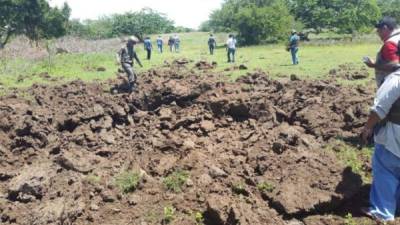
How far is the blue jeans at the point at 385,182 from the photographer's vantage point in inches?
205

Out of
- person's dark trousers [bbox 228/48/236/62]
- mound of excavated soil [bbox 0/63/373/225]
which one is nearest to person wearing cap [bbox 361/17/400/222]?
mound of excavated soil [bbox 0/63/373/225]

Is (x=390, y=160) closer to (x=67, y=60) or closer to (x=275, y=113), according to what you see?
(x=275, y=113)

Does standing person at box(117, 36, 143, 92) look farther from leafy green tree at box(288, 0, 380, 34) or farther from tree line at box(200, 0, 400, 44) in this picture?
leafy green tree at box(288, 0, 380, 34)

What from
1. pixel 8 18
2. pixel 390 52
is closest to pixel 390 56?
pixel 390 52

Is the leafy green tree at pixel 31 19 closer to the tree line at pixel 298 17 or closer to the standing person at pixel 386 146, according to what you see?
the tree line at pixel 298 17

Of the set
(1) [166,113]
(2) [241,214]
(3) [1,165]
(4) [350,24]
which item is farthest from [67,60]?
(4) [350,24]

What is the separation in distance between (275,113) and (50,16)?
39185mm

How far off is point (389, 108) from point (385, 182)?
0.78m

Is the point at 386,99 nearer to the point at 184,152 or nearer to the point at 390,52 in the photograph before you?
the point at 390,52

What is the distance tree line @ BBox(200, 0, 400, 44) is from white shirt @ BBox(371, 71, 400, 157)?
39.2 m

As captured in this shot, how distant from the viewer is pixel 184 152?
775 centimetres

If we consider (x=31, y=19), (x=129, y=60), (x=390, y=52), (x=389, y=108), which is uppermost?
(x=31, y=19)

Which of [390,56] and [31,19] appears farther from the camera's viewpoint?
[31,19]

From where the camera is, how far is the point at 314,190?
5.95m
